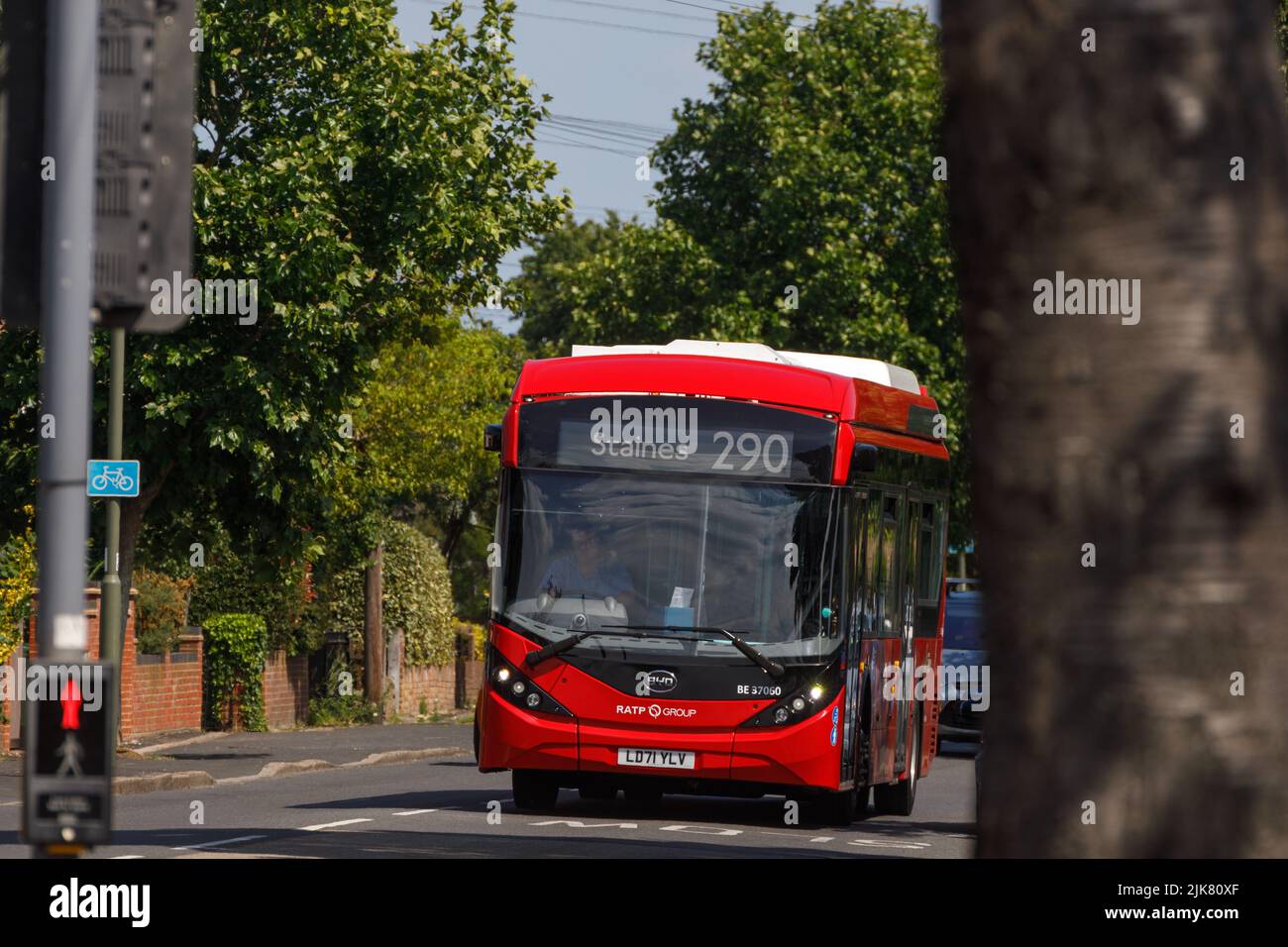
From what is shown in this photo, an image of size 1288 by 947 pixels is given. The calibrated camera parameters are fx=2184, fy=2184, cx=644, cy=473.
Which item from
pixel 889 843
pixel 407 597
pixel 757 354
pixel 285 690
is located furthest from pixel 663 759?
pixel 407 597

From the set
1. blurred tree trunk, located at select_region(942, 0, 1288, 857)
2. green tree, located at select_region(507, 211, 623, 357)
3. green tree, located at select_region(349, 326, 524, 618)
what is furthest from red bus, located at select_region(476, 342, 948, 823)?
green tree, located at select_region(507, 211, 623, 357)

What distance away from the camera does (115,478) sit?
19250mm

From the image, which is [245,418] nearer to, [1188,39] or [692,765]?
[692,765]

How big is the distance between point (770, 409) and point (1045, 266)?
40.1 ft

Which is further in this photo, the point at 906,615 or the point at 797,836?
the point at 906,615

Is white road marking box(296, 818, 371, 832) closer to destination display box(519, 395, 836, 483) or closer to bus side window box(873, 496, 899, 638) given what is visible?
destination display box(519, 395, 836, 483)

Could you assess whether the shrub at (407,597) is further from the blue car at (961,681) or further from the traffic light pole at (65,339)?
the traffic light pole at (65,339)

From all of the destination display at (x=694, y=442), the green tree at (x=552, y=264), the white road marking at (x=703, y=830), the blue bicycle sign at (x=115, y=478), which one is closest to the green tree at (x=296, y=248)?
the blue bicycle sign at (x=115, y=478)

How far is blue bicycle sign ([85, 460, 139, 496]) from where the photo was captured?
1917 cm

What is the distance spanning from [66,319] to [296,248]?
19.2 metres

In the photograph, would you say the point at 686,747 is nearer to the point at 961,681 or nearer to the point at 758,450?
the point at 758,450

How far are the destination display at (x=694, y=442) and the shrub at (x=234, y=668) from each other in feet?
62.2

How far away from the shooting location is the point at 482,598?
213 feet
